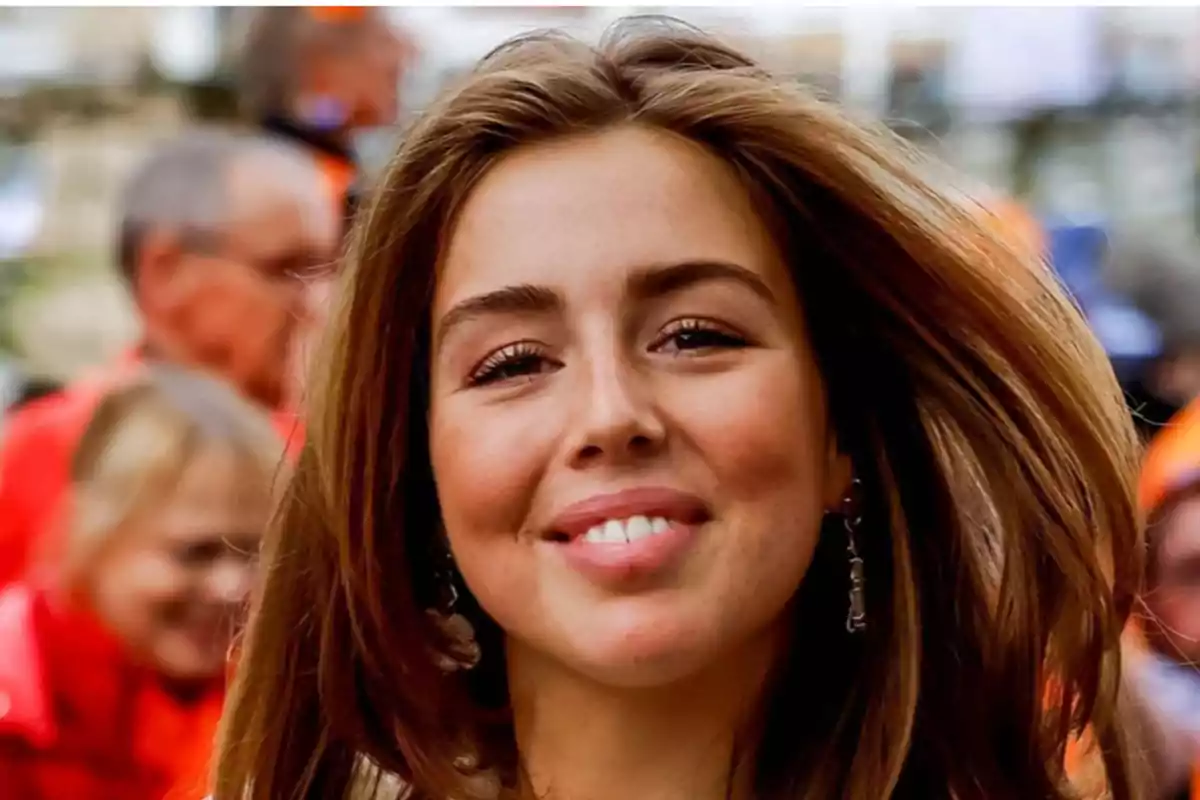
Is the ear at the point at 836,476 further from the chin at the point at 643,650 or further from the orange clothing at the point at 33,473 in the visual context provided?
the orange clothing at the point at 33,473

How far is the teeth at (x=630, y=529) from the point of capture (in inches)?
40.8

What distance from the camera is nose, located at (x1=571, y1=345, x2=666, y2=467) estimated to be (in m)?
Result: 1.03

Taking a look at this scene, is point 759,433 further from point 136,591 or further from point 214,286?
point 214,286

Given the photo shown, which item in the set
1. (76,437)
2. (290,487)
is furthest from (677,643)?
(76,437)

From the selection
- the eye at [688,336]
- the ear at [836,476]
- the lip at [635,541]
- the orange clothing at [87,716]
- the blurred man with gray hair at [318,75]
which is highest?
the eye at [688,336]

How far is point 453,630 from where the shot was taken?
1.26 m

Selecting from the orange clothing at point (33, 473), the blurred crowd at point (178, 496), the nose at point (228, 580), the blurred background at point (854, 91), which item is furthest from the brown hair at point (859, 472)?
the blurred background at point (854, 91)

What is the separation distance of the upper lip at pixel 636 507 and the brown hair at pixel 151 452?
99cm

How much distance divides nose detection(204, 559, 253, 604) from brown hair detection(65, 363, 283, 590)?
0.29ft

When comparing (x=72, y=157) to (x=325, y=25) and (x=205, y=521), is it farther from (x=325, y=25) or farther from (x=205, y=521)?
(x=205, y=521)

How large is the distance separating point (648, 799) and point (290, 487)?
37 centimetres

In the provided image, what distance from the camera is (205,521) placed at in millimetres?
2000

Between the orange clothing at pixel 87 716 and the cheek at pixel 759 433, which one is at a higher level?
the cheek at pixel 759 433

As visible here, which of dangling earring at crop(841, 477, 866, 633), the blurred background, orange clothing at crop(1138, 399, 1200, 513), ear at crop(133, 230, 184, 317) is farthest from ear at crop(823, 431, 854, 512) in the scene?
the blurred background
